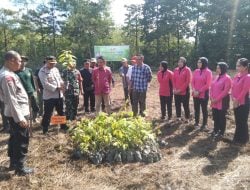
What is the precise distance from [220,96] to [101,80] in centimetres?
315

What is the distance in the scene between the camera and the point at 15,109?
4.94 metres

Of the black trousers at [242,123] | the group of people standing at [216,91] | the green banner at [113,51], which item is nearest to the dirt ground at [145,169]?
the black trousers at [242,123]

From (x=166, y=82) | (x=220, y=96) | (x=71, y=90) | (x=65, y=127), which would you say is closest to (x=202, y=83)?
(x=220, y=96)

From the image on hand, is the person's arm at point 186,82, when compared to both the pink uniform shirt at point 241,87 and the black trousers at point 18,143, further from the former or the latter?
the black trousers at point 18,143

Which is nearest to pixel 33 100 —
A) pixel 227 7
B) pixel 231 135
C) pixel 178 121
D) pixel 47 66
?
pixel 47 66

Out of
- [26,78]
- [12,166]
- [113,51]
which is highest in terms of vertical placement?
[113,51]

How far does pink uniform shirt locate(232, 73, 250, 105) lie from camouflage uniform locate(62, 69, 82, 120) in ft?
12.2

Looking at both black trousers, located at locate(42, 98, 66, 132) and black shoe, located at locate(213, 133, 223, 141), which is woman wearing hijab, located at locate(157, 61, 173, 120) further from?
black trousers, located at locate(42, 98, 66, 132)

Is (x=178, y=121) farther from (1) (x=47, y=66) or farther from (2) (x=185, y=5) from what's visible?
(2) (x=185, y=5)

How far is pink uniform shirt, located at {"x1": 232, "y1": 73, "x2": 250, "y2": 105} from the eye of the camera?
7.07m

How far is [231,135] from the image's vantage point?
8133 mm

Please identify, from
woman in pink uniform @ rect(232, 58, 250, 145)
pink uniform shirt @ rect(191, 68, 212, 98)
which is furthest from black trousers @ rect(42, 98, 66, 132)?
woman in pink uniform @ rect(232, 58, 250, 145)

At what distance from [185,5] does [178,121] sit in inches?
1101

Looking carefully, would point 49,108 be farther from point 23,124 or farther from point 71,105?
point 23,124
